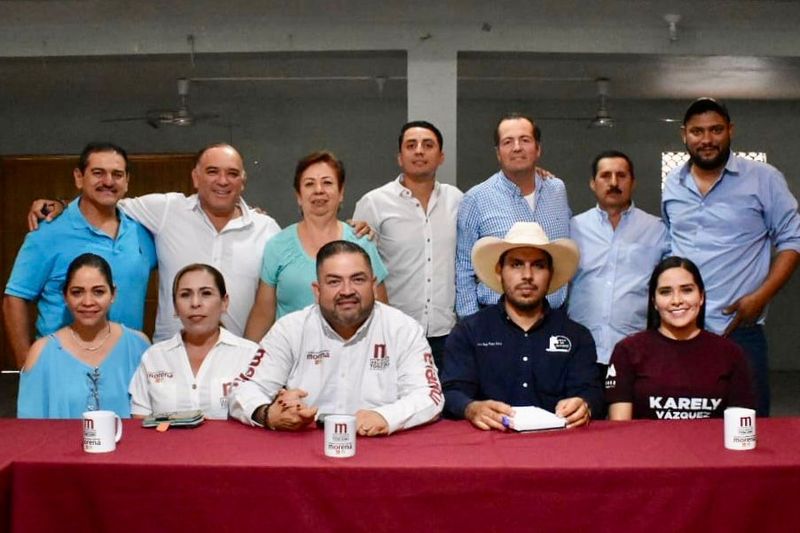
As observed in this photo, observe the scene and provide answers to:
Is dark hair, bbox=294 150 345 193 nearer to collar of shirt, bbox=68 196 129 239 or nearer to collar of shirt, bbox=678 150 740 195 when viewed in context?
collar of shirt, bbox=68 196 129 239

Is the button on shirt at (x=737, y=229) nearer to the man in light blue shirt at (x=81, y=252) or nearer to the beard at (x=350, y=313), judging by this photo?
the beard at (x=350, y=313)

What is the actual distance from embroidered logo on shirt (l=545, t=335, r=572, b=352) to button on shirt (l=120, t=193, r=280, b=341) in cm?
135

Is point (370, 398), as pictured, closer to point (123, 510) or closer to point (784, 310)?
point (123, 510)

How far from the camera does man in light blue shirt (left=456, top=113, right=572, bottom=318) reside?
3648 millimetres

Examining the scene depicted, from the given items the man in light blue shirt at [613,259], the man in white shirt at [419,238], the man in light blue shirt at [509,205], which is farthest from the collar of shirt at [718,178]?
the man in white shirt at [419,238]

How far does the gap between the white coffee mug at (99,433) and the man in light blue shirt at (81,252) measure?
129 centimetres

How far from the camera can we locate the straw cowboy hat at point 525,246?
9.75 ft

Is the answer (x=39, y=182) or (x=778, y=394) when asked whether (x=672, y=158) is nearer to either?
(x=778, y=394)

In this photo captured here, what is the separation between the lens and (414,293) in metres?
3.86

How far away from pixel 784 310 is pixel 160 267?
309 inches

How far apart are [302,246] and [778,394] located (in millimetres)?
6079

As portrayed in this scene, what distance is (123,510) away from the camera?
2082 millimetres

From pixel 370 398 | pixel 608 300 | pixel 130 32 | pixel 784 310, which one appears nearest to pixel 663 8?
pixel 608 300

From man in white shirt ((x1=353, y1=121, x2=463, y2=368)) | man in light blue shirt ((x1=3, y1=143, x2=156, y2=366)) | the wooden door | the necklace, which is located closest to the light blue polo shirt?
man in light blue shirt ((x1=3, y1=143, x2=156, y2=366))
